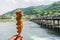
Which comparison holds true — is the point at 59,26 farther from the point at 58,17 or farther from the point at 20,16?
the point at 20,16

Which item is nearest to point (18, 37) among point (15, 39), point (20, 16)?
point (15, 39)

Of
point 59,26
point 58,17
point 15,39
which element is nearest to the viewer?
point 15,39

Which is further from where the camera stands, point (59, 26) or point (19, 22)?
point (59, 26)

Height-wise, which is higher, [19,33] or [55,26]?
[19,33]

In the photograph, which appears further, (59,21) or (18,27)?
(59,21)

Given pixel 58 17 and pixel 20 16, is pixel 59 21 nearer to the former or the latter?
pixel 58 17

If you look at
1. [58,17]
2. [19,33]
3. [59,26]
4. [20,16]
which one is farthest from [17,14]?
[59,26]

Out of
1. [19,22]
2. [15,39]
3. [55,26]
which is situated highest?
[19,22]

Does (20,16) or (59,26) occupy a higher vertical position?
(20,16)

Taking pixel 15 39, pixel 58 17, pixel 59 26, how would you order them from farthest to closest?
pixel 59 26 < pixel 58 17 < pixel 15 39
